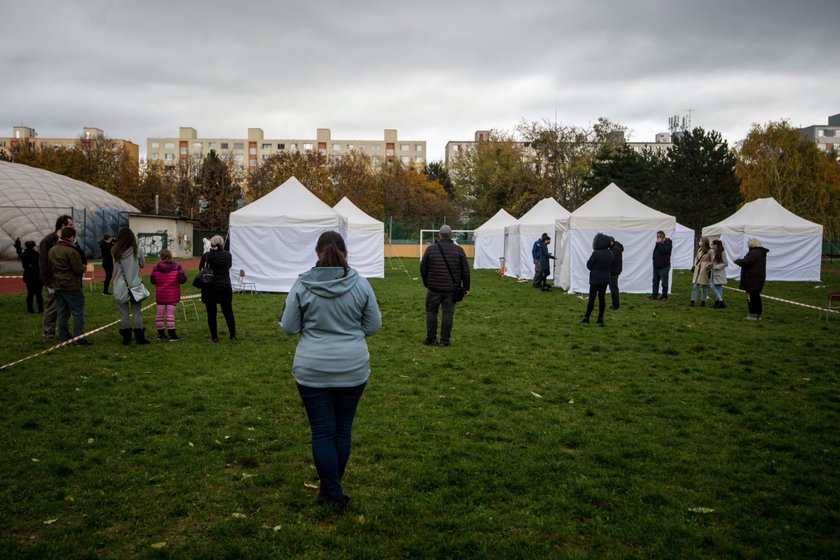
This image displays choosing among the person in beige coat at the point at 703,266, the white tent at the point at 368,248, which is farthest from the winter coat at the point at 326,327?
the white tent at the point at 368,248

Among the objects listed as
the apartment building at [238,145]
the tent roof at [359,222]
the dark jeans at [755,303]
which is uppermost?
the apartment building at [238,145]

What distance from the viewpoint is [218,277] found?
9.40 m

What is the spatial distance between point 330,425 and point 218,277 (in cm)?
646

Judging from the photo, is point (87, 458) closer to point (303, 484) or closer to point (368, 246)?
point (303, 484)

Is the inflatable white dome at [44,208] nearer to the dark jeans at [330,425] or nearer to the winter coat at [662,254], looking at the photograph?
the winter coat at [662,254]

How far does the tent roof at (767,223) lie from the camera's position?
23.7 metres

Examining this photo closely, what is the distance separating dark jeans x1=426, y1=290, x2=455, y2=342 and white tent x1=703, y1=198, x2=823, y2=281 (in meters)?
19.0

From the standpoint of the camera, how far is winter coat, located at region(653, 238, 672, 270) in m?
15.8

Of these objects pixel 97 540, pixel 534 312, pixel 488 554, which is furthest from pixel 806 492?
pixel 534 312

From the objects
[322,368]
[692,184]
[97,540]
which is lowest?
[97,540]

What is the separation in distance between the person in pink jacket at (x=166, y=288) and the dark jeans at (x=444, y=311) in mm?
3876

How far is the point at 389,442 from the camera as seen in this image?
508 cm

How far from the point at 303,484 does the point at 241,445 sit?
105 cm

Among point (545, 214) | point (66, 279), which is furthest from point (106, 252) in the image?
point (545, 214)
